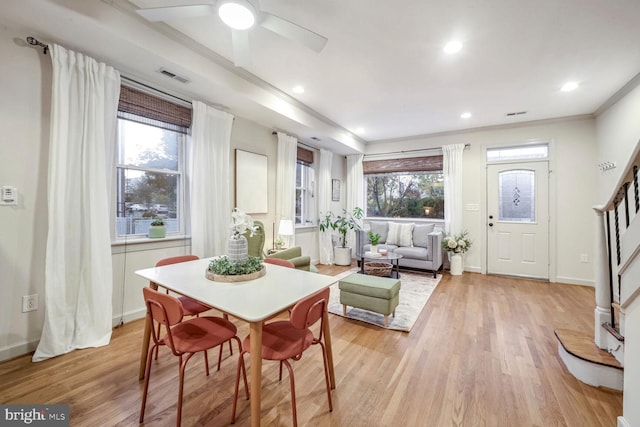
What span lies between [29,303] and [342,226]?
462 centimetres

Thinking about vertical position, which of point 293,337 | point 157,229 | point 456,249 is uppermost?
point 157,229

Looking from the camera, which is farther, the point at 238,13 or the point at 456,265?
the point at 456,265

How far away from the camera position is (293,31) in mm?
1812

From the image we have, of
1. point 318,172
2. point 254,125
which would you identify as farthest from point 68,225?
point 318,172

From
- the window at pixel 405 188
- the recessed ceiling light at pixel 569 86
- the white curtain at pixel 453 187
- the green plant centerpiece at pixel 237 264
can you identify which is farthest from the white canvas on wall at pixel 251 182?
the recessed ceiling light at pixel 569 86

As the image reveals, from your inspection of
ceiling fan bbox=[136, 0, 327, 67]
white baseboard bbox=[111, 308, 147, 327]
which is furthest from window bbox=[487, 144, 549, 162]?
white baseboard bbox=[111, 308, 147, 327]

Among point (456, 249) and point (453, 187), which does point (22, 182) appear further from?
point (453, 187)

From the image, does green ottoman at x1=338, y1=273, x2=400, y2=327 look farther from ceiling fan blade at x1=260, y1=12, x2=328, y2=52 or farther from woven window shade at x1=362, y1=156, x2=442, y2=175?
woven window shade at x1=362, y1=156, x2=442, y2=175

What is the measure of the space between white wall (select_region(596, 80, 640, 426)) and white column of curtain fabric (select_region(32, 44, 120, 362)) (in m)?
3.63

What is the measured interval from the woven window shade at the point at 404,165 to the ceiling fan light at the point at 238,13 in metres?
4.54

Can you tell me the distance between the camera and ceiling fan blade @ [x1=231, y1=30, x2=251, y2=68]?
6.11 feet

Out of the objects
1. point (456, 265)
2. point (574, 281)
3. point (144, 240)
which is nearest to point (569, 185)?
point (574, 281)

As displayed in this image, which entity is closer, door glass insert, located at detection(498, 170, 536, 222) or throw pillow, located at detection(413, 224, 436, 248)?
door glass insert, located at detection(498, 170, 536, 222)

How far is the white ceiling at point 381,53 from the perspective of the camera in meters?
1.95
